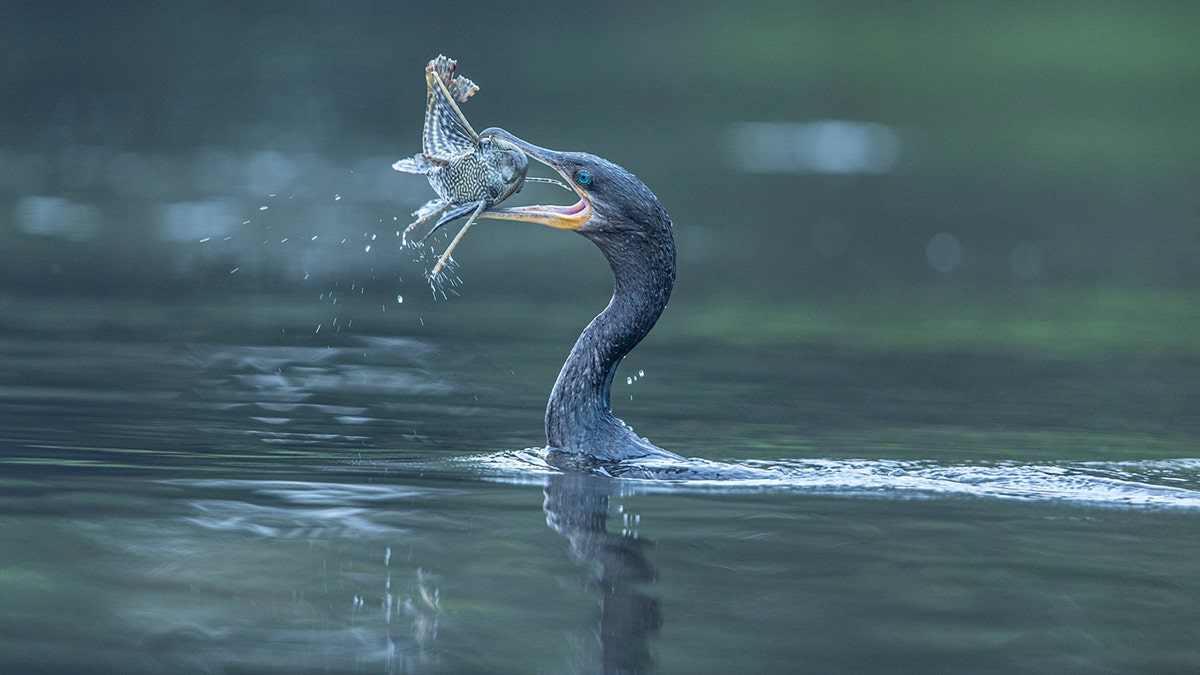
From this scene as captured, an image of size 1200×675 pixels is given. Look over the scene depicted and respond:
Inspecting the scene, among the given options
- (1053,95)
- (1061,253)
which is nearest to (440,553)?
(1061,253)

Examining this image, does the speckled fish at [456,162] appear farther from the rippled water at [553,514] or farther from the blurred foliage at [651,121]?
the blurred foliage at [651,121]

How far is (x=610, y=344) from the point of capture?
804 centimetres

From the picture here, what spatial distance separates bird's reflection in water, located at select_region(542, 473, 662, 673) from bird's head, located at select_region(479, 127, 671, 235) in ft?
4.02

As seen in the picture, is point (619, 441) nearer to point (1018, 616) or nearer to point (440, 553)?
point (440, 553)

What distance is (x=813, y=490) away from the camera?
287 inches

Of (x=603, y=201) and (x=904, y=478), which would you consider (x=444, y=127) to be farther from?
(x=904, y=478)

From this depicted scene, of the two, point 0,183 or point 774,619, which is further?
point 0,183

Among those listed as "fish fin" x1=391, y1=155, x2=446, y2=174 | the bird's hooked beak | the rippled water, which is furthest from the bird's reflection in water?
"fish fin" x1=391, y1=155, x2=446, y2=174

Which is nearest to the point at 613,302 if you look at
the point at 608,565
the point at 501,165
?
the point at 501,165

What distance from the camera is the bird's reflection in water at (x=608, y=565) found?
4.86 meters

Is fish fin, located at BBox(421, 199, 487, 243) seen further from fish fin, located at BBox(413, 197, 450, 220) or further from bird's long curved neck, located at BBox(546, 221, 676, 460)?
bird's long curved neck, located at BBox(546, 221, 676, 460)

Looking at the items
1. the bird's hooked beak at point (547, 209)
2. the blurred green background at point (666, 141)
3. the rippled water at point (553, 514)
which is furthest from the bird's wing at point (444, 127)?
the blurred green background at point (666, 141)

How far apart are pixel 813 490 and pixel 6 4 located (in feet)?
133

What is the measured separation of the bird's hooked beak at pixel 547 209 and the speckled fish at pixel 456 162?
0.04m
